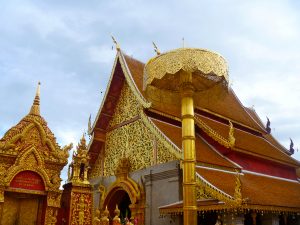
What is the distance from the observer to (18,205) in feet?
20.3

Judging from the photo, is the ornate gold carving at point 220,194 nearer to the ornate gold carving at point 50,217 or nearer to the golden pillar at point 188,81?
the golden pillar at point 188,81

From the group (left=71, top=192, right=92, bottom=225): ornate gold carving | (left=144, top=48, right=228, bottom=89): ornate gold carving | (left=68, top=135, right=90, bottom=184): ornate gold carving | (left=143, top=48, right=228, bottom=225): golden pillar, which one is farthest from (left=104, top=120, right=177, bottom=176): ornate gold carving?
(left=144, top=48, right=228, bottom=89): ornate gold carving

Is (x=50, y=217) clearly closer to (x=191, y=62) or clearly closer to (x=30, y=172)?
(x=30, y=172)

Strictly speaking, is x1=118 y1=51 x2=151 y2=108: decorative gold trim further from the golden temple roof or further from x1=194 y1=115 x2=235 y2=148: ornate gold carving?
x1=194 y1=115 x2=235 y2=148: ornate gold carving

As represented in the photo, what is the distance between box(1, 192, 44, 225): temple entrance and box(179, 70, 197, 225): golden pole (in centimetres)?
263

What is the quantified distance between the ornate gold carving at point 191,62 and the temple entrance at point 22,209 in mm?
2994

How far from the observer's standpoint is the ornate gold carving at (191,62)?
6.10m

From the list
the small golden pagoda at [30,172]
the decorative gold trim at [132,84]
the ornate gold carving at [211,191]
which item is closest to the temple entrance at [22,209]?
the small golden pagoda at [30,172]

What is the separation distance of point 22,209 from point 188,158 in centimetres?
299

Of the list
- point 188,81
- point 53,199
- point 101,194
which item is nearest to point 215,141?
point 101,194

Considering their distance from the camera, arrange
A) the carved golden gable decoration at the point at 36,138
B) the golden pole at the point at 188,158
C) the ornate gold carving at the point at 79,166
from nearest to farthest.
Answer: the golden pole at the point at 188,158, the carved golden gable decoration at the point at 36,138, the ornate gold carving at the point at 79,166

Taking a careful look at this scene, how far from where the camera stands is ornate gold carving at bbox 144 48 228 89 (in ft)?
20.0

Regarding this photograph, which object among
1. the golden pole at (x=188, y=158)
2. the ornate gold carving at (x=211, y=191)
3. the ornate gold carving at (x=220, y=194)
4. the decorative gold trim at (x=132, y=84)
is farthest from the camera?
the decorative gold trim at (x=132, y=84)

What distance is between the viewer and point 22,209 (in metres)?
6.21
